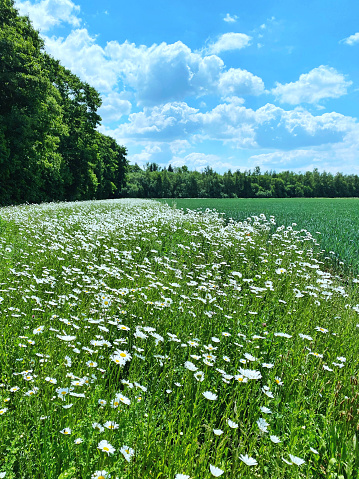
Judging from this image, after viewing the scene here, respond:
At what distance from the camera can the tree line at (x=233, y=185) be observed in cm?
9600

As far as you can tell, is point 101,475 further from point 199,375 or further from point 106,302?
point 106,302

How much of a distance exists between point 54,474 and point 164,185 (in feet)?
317

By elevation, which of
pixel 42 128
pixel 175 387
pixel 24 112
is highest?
pixel 24 112

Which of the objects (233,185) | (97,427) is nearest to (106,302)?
(97,427)

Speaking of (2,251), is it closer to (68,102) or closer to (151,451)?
(151,451)

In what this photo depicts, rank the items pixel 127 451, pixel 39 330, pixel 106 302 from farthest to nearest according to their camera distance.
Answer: pixel 106 302, pixel 39 330, pixel 127 451

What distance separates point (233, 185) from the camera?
345 feet

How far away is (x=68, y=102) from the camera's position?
3988cm

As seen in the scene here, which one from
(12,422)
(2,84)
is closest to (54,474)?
(12,422)

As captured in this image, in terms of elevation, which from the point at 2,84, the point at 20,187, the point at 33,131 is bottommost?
the point at 20,187

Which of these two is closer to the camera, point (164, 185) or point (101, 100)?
point (101, 100)

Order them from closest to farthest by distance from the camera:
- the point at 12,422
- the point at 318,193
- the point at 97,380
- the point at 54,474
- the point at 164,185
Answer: the point at 54,474 < the point at 12,422 < the point at 97,380 < the point at 164,185 < the point at 318,193

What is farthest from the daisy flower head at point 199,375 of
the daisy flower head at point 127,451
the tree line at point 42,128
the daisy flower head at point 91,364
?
the tree line at point 42,128

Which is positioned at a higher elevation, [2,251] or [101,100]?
[101,100]
